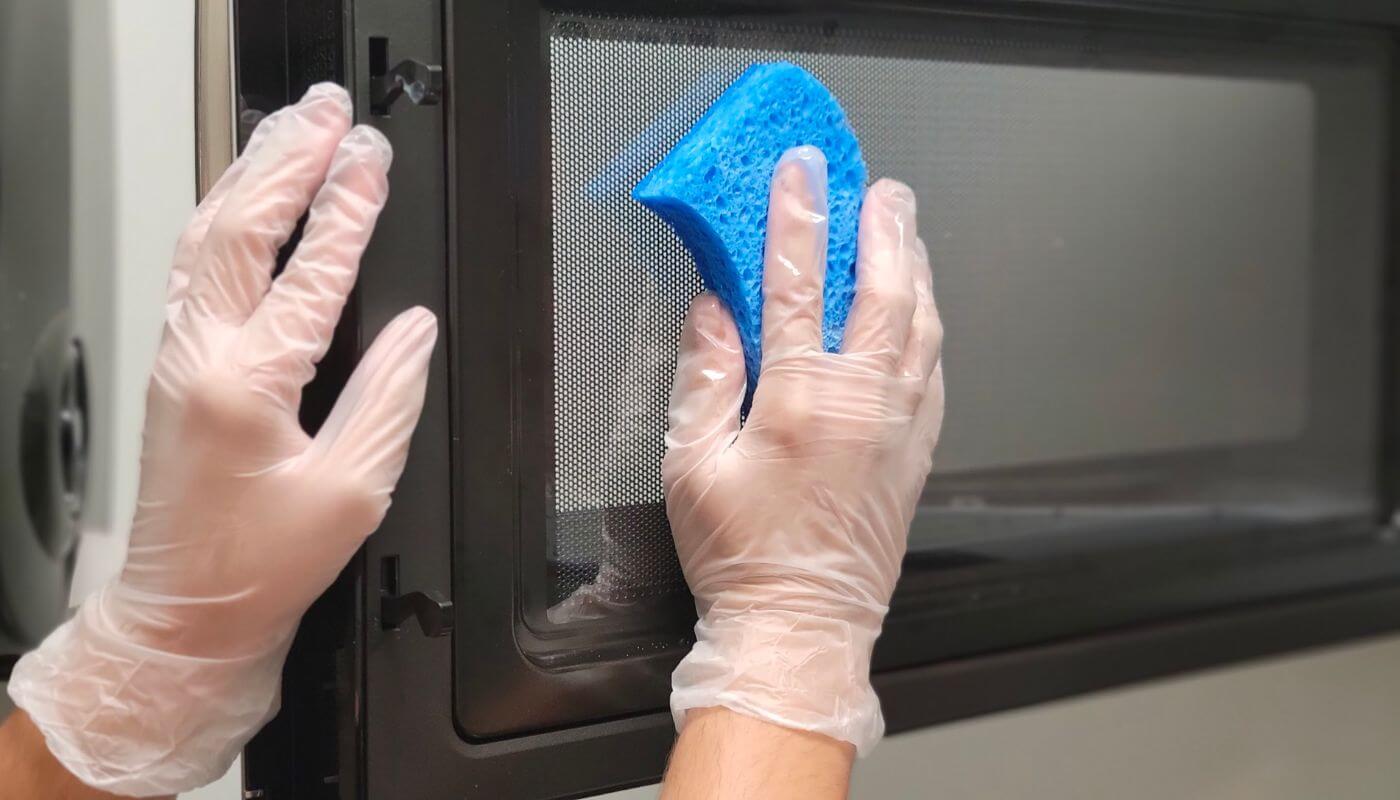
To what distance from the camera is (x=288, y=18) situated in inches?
22.7

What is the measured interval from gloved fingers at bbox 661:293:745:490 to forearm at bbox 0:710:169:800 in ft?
1.27

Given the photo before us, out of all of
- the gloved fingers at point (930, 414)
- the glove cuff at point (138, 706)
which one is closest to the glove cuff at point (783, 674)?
the gloved fingers at point (930, 414)

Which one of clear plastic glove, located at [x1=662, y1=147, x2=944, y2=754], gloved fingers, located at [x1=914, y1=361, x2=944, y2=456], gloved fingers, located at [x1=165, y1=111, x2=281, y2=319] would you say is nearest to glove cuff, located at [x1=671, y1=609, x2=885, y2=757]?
clear plastic glove, located at [x1=662, y1=147, x2=944, y2=754]

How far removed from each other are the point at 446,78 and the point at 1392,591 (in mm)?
853

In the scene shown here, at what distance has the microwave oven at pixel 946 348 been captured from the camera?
0.53 metres

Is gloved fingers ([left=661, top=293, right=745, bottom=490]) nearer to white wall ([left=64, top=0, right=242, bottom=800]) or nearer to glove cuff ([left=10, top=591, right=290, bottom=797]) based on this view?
glove cuff ([left=10, top=591, right=290, bottom=797])

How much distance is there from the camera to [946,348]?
2.32 feet

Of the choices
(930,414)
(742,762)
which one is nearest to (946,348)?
(930,414)

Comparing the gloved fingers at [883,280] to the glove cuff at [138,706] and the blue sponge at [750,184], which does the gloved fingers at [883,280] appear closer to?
the blue sponge at [750,184]

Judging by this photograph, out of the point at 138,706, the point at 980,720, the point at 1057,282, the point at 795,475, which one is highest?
the point at 1057,282

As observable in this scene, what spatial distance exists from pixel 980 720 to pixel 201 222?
2.17 feet

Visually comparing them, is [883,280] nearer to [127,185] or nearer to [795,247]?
[795,247]

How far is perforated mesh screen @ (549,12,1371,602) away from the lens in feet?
1.87

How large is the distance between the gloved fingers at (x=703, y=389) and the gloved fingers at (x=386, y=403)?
0.46 feet
